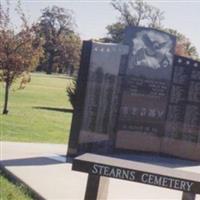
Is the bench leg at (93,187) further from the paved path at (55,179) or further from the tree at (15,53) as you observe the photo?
the tree at (15,53)

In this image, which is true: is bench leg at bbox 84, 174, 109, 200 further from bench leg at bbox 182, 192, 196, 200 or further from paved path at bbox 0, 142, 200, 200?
paved path at bbox 0, 142, 200, 200

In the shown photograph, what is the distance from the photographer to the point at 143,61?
12625 mm

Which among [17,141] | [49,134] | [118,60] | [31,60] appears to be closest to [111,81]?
[118,60]

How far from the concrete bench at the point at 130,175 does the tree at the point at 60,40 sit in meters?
80.0

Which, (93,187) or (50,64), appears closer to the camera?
(93,187)

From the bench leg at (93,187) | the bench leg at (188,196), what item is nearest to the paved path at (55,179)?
the bench leg at (93,187)

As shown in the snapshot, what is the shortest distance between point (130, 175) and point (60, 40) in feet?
274

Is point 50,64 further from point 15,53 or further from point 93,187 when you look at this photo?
point 93,187

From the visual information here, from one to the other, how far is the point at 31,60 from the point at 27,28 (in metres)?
1.63

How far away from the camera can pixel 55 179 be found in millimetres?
9141

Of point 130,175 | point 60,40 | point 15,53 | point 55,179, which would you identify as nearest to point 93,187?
point 130,175

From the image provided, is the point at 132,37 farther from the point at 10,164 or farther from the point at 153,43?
the point at 10,164

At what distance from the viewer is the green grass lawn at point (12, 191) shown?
7.40m

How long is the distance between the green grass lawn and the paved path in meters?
0.24
